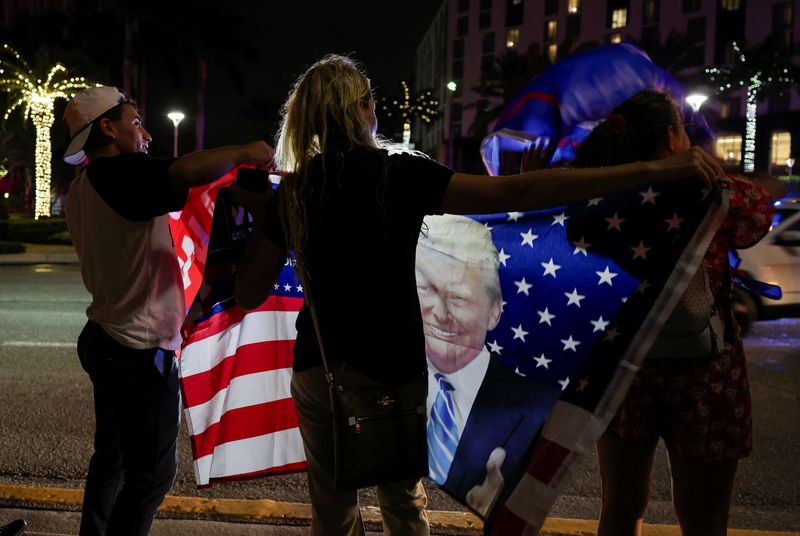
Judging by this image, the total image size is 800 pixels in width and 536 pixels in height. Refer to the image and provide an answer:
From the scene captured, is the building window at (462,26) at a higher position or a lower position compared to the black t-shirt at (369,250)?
higher

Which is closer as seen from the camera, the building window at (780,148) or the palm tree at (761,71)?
the palm tree at (761,71)

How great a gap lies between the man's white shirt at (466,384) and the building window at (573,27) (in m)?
80.2

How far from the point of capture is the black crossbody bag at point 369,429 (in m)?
2.11

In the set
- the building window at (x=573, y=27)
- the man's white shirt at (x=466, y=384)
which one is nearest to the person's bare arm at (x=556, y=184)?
the man's white shirt at (x=466, y=384)

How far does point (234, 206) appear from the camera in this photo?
273cm

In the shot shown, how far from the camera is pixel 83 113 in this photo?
2688 mm

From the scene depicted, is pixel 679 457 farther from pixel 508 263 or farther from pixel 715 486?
pixel 508 263

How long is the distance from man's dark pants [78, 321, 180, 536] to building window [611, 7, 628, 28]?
3092 inches

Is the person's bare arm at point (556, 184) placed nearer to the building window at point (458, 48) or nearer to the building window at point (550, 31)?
the building window at point (550, 31)

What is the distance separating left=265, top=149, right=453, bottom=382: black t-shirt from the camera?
2.08 m

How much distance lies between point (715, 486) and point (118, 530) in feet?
6.49

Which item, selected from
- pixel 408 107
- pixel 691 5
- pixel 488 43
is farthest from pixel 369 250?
pixel 488 43

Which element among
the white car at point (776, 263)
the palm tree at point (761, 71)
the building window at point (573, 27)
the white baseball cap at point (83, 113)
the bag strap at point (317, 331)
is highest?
the building window at point (573, 27)

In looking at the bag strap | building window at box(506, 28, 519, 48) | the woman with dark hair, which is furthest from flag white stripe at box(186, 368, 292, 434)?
building window at box(506, 28, 519, 48)
